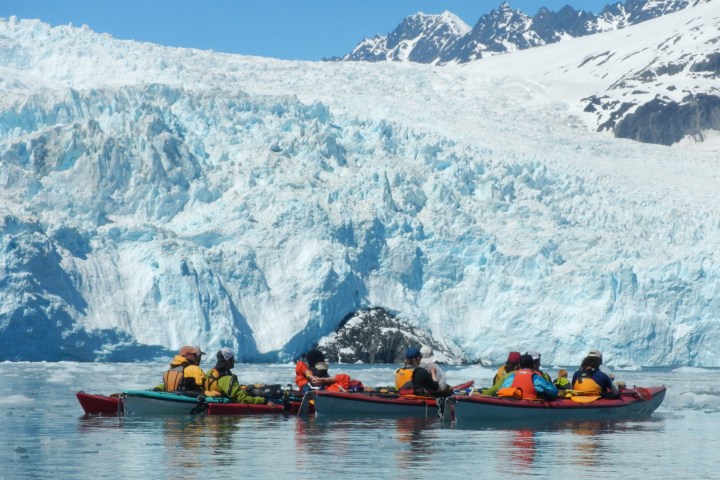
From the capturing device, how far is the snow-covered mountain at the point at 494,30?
151m

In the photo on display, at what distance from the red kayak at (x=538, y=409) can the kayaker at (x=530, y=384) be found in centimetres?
14

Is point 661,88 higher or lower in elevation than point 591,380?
higher

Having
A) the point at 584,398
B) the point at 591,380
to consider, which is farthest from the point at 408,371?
the point at 591,380

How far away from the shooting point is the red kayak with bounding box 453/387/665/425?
13.4 m

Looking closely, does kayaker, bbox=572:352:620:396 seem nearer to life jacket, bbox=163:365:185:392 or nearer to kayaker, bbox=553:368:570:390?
kayaker, bbox=553:368:570:390

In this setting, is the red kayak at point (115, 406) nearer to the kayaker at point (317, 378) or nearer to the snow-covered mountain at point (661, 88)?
the kayaker at point (317, 378)

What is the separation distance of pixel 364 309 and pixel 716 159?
20.7m

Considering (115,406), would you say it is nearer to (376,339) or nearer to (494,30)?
(376,339)

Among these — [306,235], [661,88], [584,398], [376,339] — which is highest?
[661,88]

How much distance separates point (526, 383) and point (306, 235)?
70.0ft

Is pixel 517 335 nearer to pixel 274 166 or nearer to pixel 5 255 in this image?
pixel 274 166

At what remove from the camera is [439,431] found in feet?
41.5

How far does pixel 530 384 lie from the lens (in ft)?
45.6

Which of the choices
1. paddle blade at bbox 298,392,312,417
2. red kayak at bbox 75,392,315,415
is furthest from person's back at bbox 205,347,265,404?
paddle blade at bbox 298,392,312,417
